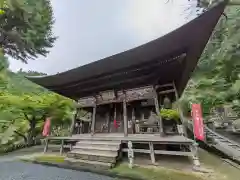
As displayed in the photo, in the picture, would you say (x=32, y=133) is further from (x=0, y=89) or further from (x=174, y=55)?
(x=174, y=55)

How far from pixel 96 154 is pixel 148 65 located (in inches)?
134

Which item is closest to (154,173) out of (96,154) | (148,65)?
(96,154)

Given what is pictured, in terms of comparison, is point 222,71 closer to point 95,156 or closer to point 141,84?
point 141,84

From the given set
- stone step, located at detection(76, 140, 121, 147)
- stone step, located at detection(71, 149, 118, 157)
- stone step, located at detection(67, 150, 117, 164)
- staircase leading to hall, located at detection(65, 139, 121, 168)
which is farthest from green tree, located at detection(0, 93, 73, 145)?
stone step, located at detection(67, 150, 117, 164)

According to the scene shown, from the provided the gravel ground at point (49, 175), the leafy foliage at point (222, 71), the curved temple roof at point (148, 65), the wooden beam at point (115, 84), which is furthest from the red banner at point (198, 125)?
the gravel ground at point (49, 175)

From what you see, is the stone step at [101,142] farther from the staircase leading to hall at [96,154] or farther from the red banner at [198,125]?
the red banner at [198,125]

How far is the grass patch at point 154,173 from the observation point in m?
4.22

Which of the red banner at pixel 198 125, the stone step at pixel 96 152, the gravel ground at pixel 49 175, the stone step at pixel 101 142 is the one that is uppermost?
the red banner at pixel 198 125

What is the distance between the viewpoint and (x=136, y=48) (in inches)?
199

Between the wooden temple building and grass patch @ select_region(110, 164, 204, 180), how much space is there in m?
0.53

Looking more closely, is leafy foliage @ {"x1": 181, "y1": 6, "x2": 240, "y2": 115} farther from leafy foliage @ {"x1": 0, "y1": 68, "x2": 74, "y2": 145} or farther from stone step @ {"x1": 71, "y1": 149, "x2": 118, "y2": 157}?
leafy foliage @ {"x1": 0, "y1": 68, "x2": 74, "y2": 145}

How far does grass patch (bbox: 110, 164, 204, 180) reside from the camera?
166 inches

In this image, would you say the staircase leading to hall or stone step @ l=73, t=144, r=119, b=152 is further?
stone step @ l=73, t=144, r=119, b=152

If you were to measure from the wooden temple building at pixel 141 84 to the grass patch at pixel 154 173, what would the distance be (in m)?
0.53
